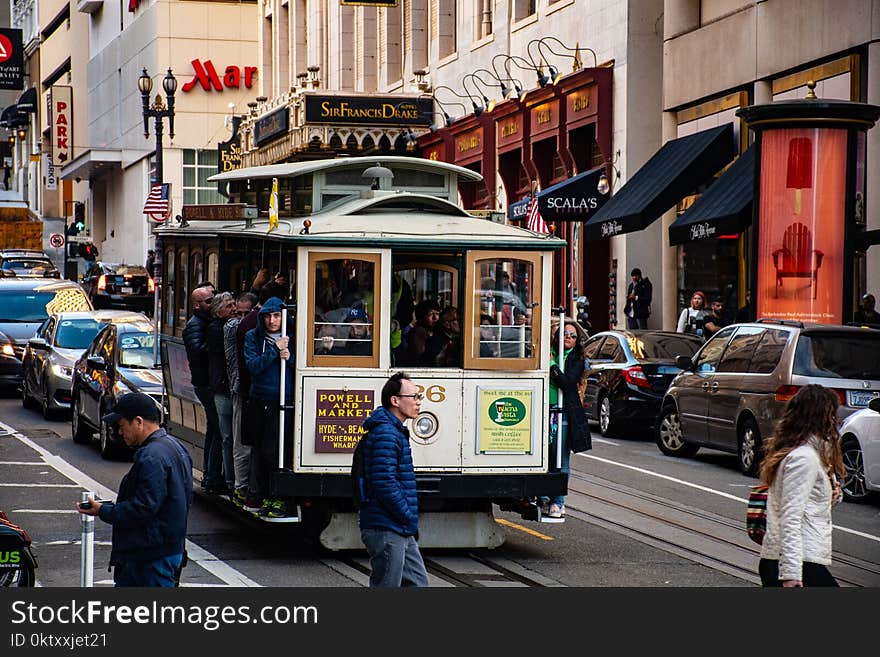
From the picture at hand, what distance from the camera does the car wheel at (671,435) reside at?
2064 centimetres

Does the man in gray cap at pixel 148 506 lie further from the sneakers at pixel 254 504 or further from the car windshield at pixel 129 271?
the car windshield at pixel 129 271

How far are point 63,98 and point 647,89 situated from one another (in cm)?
7902

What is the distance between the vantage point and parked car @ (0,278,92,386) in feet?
92.7

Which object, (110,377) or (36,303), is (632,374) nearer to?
(110,377)

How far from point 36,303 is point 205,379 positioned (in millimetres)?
15629

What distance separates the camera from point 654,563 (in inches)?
500

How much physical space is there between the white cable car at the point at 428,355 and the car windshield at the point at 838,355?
18.5 feet

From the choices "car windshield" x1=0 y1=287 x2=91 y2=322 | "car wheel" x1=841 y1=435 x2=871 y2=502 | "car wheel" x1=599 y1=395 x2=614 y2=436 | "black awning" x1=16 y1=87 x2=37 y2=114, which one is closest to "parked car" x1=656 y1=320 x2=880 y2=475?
"car wheel" x1=841 y1=435 x2=871 y2=502

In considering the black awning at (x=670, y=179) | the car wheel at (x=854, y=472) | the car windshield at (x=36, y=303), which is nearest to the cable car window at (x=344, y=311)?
the car wheel at (x=854, y=472)

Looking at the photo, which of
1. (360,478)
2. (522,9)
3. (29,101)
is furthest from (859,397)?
(29,101)

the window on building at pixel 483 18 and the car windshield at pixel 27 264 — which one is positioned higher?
the window on building at pixel 483 18

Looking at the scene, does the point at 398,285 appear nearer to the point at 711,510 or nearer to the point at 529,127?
the point at 711,510

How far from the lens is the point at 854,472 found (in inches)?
645
